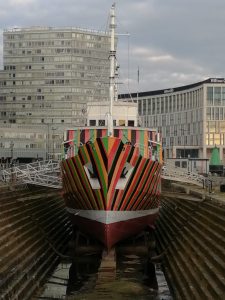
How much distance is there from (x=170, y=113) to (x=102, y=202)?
120547mm

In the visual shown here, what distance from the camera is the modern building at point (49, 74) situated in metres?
126

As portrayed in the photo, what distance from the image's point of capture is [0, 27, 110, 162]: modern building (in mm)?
125750

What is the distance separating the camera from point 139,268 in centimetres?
2148

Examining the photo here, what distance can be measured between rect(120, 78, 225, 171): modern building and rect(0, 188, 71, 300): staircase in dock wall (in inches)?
2976

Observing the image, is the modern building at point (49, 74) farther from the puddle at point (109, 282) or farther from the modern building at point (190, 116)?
the puddle at point (109, 282)

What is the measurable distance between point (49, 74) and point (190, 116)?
135ft

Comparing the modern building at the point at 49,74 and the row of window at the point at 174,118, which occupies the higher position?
the modern building at the point at 49,74

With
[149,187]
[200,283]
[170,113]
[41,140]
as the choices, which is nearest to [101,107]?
[149,187]

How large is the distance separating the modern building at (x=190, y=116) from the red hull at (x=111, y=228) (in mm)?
79822

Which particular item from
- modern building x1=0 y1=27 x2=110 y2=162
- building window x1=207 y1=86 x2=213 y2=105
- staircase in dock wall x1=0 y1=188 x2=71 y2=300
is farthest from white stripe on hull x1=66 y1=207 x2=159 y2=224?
modern building x1=0 y1=27 x2=110 y2=162

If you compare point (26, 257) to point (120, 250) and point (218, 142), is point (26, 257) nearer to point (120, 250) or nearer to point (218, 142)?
point (120, 250)

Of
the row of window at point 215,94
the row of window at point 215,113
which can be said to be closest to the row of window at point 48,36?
the row of window at point 215,94

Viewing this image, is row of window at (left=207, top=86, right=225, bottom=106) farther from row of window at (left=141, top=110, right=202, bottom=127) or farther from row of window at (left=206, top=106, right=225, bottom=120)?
row of window at (left=141, top=110, right=202, bottom=127)

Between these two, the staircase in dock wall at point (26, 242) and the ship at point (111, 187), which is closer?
the staircase in dock wall at point (26, 242)
